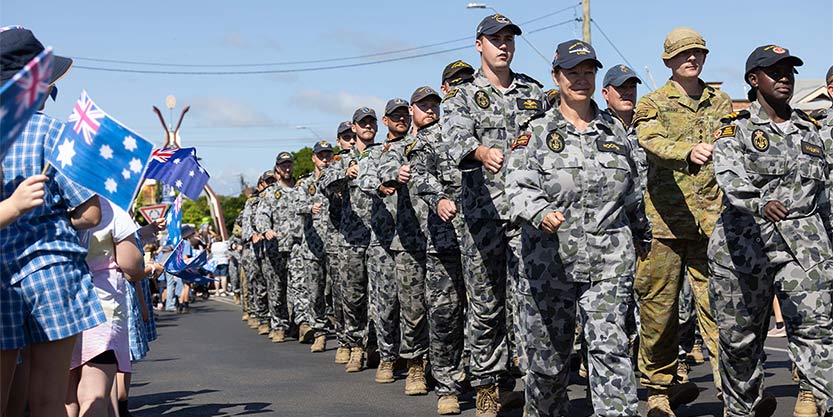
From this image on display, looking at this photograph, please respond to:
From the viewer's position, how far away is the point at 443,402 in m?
8.68

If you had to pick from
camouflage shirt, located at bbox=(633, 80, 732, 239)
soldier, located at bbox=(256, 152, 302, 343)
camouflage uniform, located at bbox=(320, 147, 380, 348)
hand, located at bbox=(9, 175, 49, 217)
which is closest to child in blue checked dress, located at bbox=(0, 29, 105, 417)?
hand, located at bbox=(9, 175, 49, 217)

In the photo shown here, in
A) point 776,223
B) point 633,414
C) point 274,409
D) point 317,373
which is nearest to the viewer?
point 633,414

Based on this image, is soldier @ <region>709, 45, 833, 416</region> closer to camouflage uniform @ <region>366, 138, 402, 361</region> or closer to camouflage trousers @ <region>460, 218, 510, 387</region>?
camouflage trousers @ <region>460, 218, 510, 387</region>

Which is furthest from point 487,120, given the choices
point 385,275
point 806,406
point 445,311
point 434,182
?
point 385,275

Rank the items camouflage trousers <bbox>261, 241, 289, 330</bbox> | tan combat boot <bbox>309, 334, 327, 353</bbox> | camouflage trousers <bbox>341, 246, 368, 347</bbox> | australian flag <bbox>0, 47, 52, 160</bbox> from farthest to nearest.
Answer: camouflage trousers <bbox>261, 241, 289, 330</bbox> < tan combat boot <bbox>309, 334, 327, 353</bbox> < camouflage trousers <bbox>341, 246, 368, 347</bbox> < australian flag <bbox>0, 47, 52, 160</bbox>

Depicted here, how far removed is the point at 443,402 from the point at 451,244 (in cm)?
127

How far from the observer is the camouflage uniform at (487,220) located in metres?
8.05

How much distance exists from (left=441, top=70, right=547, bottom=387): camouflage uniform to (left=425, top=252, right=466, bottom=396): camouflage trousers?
2.47 feet

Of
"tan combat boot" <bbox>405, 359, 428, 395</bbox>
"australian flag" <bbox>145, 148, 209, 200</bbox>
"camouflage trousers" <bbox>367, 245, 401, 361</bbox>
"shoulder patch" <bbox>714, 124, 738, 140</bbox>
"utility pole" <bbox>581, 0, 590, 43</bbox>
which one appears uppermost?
"utility pole" <bbox>581, 0, 590, 43</bbox>

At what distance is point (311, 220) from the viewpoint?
609 inches

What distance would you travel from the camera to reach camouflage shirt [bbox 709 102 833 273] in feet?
21.8

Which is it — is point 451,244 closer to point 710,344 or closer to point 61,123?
point 710,344

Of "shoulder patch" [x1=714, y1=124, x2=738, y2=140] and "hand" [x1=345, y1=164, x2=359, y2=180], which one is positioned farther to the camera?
"hand" [x1=345, y1=164, x2=359, y2=180]

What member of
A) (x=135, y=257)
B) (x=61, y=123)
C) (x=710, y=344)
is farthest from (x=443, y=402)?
(x=61, y=123)
